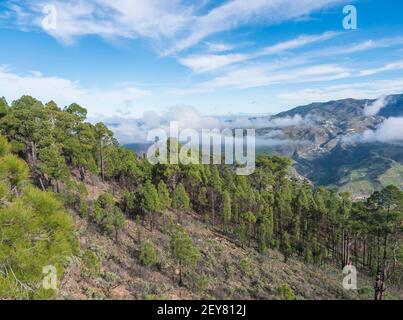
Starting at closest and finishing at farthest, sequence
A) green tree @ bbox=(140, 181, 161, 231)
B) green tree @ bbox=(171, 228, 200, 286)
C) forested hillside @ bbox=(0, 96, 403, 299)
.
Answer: forested hillside @ bbox=(0, 96, 403, 299) < green tree @ bbox=(171, 228, 200, 286) < green tree @ bbox=(140, 181, 161, 231)

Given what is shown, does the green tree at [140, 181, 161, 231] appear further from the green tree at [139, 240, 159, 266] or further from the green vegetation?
the green vegetation

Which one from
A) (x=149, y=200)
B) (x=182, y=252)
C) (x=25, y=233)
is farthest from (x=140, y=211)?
(x=25, y=233)

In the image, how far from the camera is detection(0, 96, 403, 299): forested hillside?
5887 millimetres

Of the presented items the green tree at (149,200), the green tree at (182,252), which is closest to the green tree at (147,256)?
the green tree at (182,252)

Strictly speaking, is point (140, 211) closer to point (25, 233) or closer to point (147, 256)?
point (147, 256)

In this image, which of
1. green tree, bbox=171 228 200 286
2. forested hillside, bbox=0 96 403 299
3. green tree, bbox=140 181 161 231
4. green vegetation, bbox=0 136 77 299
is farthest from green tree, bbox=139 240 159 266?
green vegetation, bbox=0 136 77 299

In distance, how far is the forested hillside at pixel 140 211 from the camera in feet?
19.3

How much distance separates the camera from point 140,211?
1431 inches

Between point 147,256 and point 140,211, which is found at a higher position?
point 140,211

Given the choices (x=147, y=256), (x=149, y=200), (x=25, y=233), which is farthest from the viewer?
(x=149, y=200)
